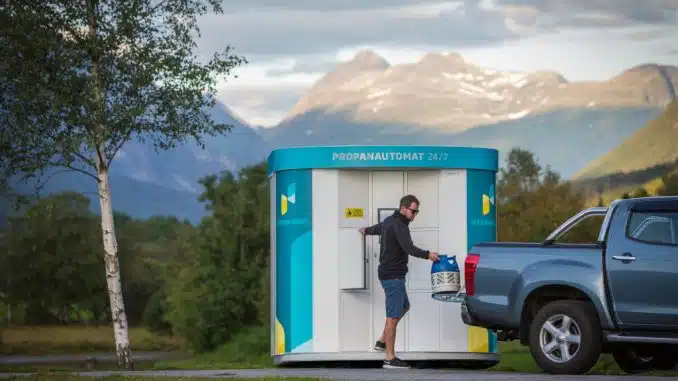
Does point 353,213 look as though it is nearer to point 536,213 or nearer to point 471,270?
point 471,270

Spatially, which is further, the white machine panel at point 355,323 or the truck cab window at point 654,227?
the white machine panel at point 355,323

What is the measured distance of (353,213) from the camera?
59.2 ft

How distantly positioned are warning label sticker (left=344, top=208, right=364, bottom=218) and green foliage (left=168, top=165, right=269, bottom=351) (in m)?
60.0

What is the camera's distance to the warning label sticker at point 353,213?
18.0 meters

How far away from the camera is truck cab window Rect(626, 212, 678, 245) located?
14.1 metres

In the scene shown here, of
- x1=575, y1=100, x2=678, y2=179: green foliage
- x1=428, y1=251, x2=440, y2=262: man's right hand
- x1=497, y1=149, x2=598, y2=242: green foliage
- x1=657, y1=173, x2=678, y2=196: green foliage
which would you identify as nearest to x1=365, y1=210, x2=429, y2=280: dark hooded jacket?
x1=428, y1=251, x2=440, y2=262: man's right hand

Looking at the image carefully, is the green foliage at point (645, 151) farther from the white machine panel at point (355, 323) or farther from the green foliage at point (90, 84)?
the white machine panel at point (355, 323)

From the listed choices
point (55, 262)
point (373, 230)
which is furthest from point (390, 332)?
point (55, 262)

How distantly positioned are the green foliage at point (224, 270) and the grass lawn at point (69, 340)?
32742 millimetres

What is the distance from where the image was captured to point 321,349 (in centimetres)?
1789

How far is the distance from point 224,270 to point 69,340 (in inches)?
1843

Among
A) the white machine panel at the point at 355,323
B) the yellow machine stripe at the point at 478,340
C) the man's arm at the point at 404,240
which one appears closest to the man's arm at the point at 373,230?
the man's arm at the point at 404,240

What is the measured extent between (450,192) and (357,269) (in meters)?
1.54

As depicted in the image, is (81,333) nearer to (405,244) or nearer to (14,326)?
(14,326)
